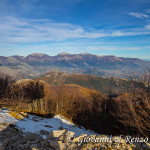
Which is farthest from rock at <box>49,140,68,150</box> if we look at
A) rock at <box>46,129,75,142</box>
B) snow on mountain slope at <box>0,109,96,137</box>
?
snow on mountain slope at <box>0,109,96,137</box>

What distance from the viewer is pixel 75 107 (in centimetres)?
3572

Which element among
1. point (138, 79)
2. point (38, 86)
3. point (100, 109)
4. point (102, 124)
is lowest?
point (102, 124)

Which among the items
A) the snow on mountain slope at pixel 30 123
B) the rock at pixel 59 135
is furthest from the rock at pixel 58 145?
the snow on mountain slope at pixel 30 123

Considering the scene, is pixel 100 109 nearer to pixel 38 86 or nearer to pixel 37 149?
pixel 38 86

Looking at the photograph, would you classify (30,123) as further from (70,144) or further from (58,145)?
(70,144)

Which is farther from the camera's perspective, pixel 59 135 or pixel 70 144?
pixel 59 135

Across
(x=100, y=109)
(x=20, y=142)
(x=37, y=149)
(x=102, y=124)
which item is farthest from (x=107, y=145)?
(x=100, y=109)

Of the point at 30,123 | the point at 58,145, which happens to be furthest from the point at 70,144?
the point at 30,123

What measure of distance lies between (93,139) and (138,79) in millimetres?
12672

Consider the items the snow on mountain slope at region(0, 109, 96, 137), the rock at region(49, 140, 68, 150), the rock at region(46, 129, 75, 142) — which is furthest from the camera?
the snow on mountain slope at region(0, 109, 96, 137)

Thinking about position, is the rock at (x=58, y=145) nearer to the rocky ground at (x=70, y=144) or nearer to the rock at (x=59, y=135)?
the rocky ground at (x=70, y=144)

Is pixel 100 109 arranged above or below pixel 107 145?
below

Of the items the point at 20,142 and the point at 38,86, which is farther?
the point at 38,86

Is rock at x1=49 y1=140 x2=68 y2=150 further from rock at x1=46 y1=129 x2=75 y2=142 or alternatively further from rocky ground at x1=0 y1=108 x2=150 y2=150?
rock at x1=46 y1=129 x2=75 y2=142
